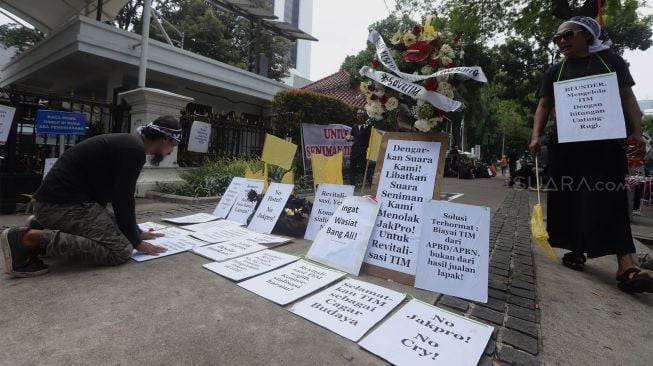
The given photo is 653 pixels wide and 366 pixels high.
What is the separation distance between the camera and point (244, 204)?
14.7ft

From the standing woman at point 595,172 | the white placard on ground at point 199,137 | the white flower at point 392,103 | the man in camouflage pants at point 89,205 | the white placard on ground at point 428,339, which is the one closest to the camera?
the white placard on ground at point 428,339

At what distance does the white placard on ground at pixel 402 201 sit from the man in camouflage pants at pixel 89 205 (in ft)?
6.49

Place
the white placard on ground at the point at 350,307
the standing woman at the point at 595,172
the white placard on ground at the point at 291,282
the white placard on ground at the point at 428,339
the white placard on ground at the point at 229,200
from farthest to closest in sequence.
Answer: the white placard on ground at the point at 229,200 < the standing woman at the point at 595,172 < the white placard on ground at the point at 291,282 < the white placard on ground at the point at 350,307 < the white placard on ground at the point at 428,339

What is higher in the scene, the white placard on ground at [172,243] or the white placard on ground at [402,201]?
the white placard on ground at [402,201]

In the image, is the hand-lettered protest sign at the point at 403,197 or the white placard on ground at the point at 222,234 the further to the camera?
the white placard on ground at the point at 222,234

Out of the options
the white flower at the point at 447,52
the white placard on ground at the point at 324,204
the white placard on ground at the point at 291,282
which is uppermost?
the white flower at the point at 447,52

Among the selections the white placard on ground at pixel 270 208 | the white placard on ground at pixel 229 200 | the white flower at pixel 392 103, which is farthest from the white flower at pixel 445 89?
the white placard on ground at pixel 229 200

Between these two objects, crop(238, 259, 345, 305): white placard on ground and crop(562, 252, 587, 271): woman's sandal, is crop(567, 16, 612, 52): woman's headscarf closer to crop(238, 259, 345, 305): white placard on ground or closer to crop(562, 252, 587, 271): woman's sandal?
crop(562, 252, 587, 271): woman's sandal

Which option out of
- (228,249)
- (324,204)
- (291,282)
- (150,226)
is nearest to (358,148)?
(324,204)

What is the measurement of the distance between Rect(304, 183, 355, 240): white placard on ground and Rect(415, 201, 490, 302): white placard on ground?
1.19 meters

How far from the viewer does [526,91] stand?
1683cm

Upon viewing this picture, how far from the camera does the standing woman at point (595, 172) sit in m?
2.57

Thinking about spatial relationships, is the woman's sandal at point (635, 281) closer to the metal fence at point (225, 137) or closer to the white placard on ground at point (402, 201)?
the white placard on ground at point (402, 201)

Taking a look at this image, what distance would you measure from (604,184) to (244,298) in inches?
113
